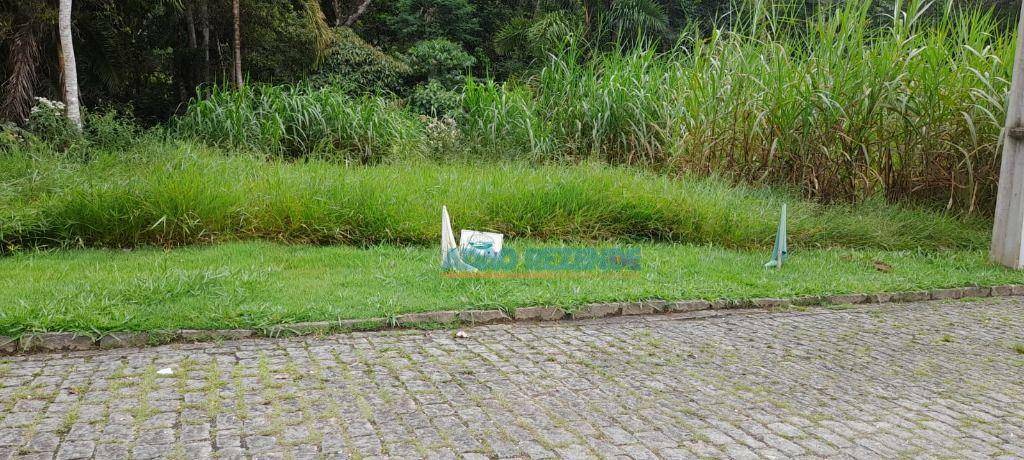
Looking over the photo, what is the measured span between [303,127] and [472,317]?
6503 millimetres

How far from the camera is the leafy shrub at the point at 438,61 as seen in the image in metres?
18.1

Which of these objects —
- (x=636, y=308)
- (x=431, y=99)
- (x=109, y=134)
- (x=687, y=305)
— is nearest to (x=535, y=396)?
(x=636, y=308)

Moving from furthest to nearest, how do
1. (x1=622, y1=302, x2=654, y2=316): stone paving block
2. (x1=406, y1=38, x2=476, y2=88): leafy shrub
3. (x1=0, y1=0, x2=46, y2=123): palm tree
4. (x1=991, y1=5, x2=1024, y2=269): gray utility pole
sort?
(x1=406, y1=38, x2=476, y2=88): leafy shrub
(x1=0, y1=0, x2=46, y2=123): palm tree
(x1=991, y1=5, x2=1024, y2=269): gray utility pole
(x1=622, y1=302, x2=654, y2=316): stone paving block

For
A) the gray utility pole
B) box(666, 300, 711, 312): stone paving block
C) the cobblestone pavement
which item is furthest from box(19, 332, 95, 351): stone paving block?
the gray utility pole

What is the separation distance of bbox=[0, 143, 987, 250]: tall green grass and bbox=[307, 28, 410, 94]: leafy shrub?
7.82m

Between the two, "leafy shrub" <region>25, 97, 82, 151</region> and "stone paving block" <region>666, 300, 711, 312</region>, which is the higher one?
"leafy shrub" <region>25, 97, 82, 151</region>

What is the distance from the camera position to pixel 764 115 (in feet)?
27.3

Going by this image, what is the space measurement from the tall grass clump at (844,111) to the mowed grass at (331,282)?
5.22 ft

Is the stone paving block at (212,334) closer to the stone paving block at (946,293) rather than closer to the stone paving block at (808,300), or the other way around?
the stone paving block at (808,300)

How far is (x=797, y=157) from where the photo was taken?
8.47 m

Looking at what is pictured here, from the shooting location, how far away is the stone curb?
12.9 ft

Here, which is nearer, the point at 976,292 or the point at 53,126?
the point at 976,292

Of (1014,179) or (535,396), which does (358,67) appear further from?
(535,396)

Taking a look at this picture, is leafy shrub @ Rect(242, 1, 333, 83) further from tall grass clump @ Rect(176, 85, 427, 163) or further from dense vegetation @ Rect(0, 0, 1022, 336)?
tall grass clump @ Rect(176, 85, 427, 163)
